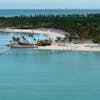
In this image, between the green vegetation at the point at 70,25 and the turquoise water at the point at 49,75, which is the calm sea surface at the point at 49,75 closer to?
the turquoise water at the point at 49,75

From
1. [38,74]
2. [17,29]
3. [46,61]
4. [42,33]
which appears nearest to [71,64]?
[46,61]

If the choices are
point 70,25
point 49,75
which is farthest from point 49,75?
point 70,25

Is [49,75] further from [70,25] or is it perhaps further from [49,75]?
[70,25]

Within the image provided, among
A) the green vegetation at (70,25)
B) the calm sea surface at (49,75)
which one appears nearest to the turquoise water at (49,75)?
the calm sea surface at (49,75)

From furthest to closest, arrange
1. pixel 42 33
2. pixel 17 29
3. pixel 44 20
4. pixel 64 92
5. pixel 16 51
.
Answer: pixel 44 20, pixel 17 29, pixel 42 33, pixel 16 51, pixel 64 92

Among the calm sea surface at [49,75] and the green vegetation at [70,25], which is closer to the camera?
the calm sea surface at [49,75]

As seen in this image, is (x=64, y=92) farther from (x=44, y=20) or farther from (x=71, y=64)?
(x=44, y=20)

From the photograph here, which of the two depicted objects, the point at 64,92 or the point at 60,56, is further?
the point at 60,56

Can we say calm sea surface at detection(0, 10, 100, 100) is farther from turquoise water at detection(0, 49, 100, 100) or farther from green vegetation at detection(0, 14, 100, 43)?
green vegetation at detection(0, 14, 100, 43)
